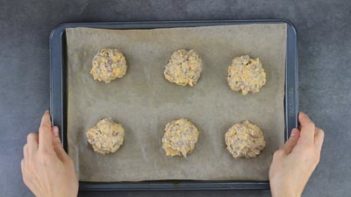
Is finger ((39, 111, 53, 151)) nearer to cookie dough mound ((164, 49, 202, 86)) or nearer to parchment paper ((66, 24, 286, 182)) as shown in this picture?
parchment paper ((66, 24, 286, 182))

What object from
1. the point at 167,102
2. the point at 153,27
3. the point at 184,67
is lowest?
Answer: the point at 167,102

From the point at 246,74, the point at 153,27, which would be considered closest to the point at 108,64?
the point at 153,27

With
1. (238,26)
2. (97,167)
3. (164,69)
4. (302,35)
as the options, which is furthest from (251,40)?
(97,167)

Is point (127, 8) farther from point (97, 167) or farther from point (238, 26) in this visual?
point (97, 167)

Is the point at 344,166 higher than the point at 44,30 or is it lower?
lower

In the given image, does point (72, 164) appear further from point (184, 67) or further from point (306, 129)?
point (306, 129)

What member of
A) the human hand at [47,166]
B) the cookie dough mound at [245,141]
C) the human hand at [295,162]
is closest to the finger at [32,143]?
the human hand at [47,166]

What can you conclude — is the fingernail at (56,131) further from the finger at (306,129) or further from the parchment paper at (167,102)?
the finger at (306,129)
